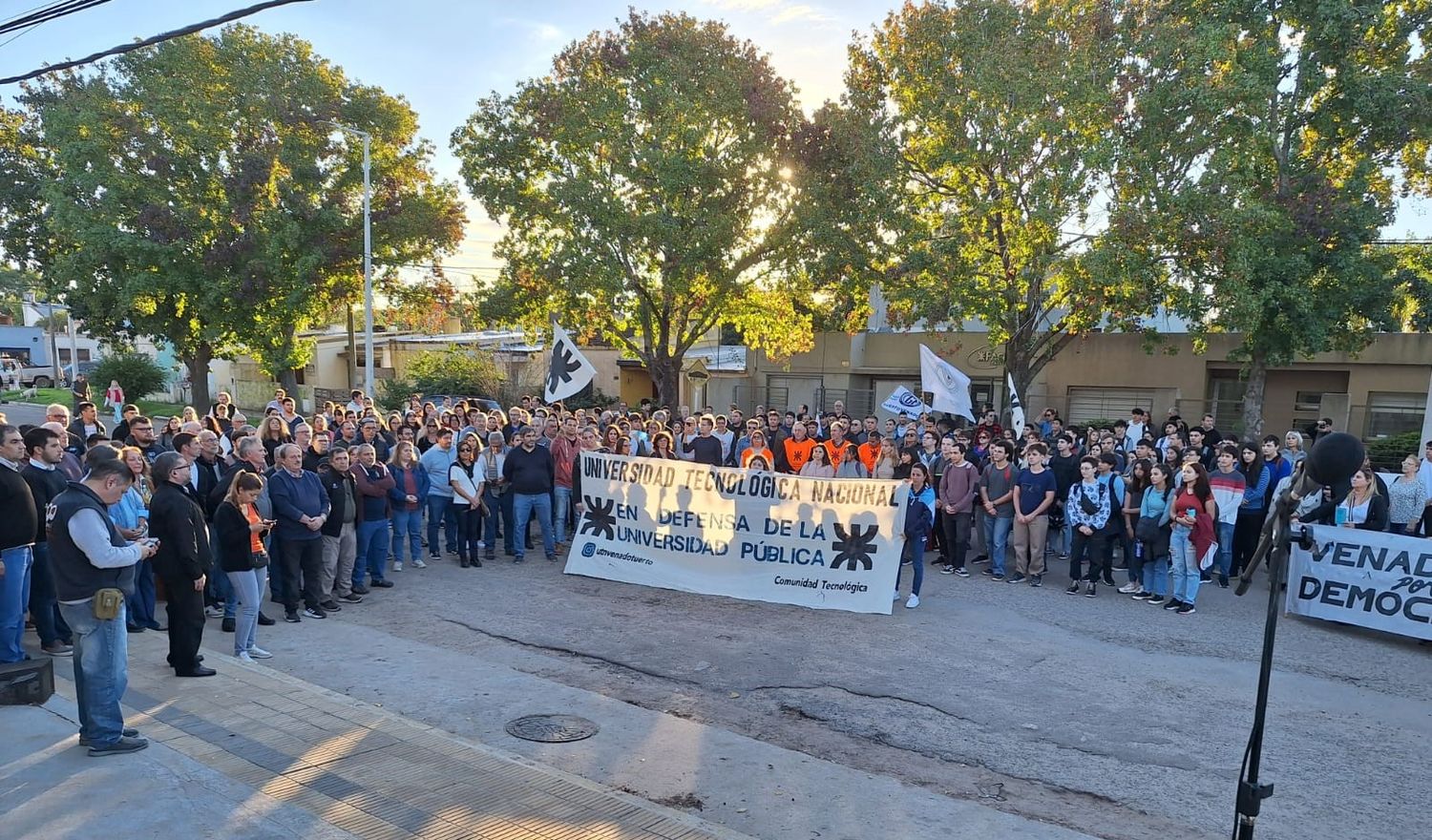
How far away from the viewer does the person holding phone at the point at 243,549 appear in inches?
270

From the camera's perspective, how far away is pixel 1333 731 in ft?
20.4

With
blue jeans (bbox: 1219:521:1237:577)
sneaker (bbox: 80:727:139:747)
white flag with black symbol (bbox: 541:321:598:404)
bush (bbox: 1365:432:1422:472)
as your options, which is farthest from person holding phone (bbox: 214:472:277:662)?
bush (bbox: 1365:432:1422:472)

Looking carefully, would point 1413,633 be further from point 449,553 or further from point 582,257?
point 582,257

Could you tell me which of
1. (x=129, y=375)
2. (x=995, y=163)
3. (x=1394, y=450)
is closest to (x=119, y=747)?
(x=995, y=163)

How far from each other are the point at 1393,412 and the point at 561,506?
25.0 meters

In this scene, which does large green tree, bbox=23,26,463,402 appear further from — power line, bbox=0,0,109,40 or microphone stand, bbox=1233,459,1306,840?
microphone stand, bbox=1233,459,1306,840

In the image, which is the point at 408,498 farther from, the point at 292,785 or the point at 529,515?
the point at 292,785

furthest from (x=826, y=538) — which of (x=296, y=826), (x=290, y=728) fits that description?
(x=296, y=826)

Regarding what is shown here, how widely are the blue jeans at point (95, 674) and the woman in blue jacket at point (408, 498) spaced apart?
4795mm

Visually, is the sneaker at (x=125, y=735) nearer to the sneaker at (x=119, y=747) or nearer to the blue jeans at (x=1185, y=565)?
the sneaker at (x=119, y=747)

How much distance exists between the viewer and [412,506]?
34.3 ft

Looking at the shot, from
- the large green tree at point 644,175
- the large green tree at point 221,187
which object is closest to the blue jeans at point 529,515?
the large green tree at point 644,175

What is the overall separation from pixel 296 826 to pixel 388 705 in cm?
200

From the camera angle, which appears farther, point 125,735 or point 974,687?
point 974,687
